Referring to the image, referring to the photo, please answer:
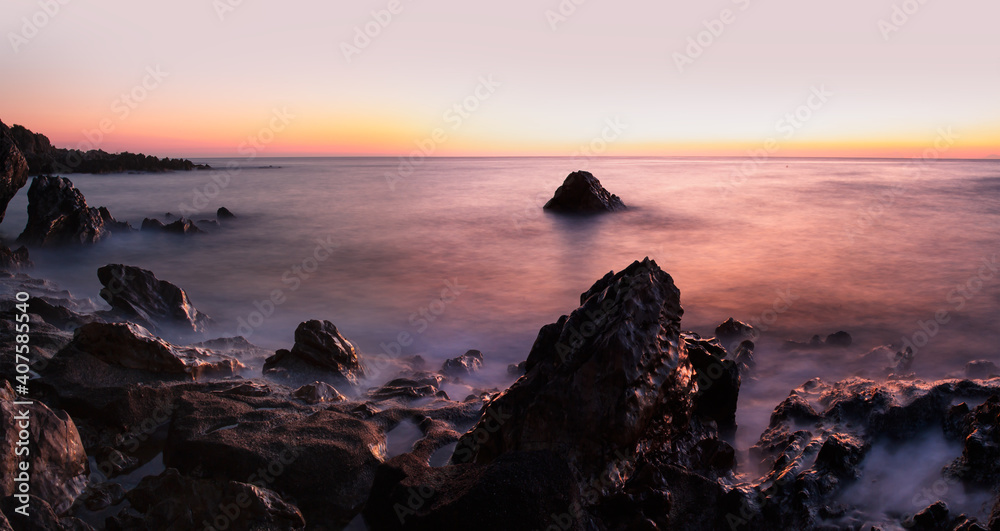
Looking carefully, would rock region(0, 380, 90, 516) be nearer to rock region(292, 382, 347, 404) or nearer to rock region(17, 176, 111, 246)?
rock region(292, 382, 347, 404)

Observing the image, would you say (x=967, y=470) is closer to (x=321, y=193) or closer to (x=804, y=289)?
(x=804, y=289)

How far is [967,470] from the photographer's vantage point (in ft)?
9.87

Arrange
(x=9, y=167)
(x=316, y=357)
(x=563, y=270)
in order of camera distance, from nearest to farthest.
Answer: (x=316, y=357) < (x=9, y=167) < (x=563, y=270)

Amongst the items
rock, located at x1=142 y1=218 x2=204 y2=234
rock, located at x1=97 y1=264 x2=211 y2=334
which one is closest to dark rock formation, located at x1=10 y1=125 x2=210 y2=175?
rock, located at x1=142 y1=218 x2=204 y2=234

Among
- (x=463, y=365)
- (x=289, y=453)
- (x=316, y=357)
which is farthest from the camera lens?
(x=463, y=365)

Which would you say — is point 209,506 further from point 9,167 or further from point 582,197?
point 582,197

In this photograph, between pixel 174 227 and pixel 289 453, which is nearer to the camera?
pixel 289 453

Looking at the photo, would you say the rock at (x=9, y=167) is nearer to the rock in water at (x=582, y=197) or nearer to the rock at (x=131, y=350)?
the rock at (x=131, y=350)

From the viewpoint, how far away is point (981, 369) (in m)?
5.81

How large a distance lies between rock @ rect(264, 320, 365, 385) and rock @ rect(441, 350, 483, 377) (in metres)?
1.03

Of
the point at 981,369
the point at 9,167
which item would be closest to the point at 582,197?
the point at 981,369

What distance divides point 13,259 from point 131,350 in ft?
25.3

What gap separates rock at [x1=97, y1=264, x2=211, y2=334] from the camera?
6875 mm

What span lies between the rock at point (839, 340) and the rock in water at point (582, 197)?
40.9ft
